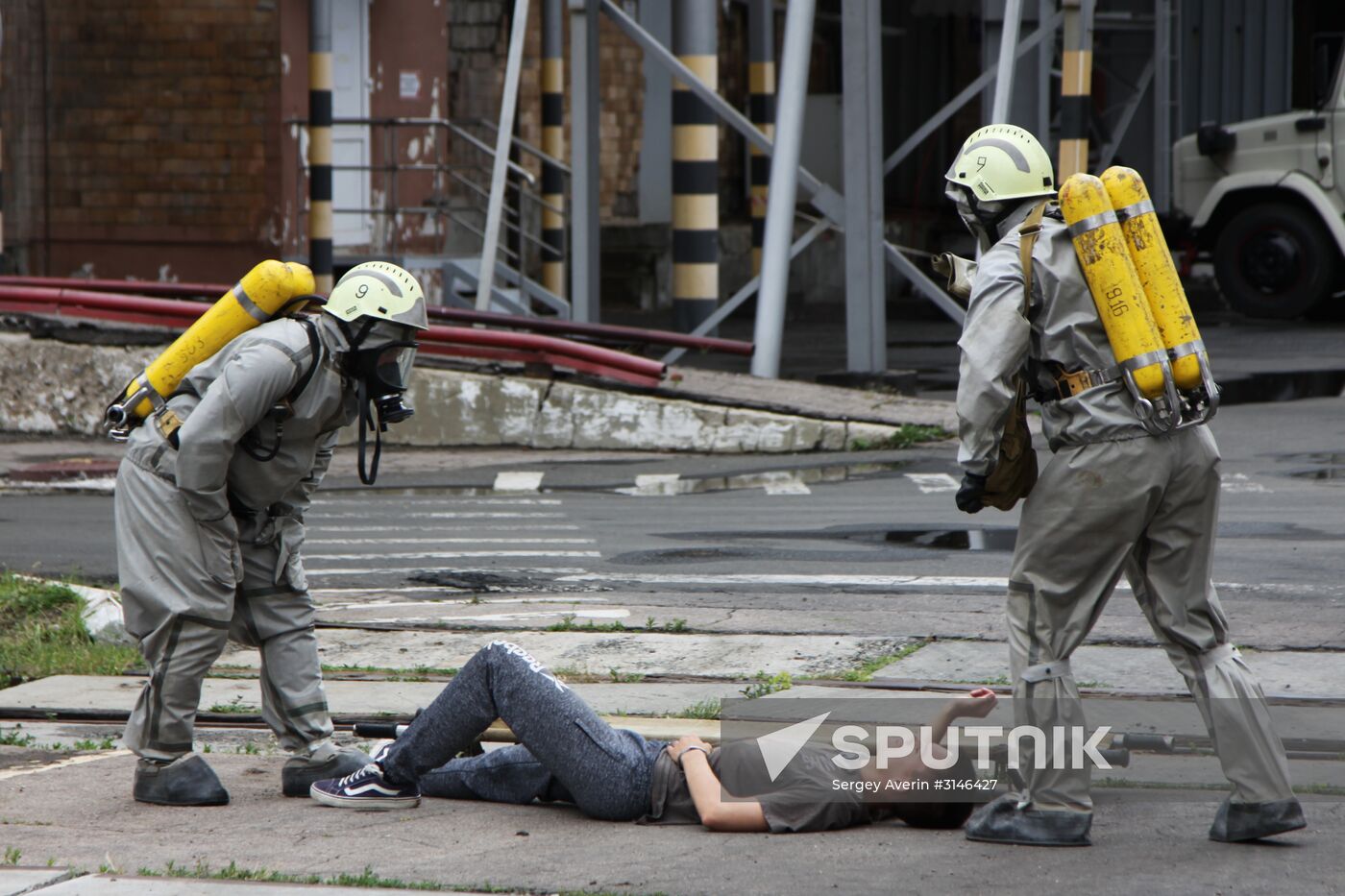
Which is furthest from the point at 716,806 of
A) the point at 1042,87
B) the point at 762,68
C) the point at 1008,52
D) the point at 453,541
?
the point at 762,68

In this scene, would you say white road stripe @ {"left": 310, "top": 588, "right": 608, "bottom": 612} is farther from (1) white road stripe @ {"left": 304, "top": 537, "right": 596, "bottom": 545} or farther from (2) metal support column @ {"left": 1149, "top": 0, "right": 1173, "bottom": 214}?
(2) metal support column @ {"left": 1149, "top": 0, "right": 1173, "bottom": 214}

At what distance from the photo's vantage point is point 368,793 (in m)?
5.05

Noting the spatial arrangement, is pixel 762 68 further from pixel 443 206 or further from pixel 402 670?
pixel 402 670

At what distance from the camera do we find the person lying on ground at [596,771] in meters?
4.74

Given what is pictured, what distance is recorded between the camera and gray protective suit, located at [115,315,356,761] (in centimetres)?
497

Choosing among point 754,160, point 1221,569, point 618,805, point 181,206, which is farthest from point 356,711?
point 754,160

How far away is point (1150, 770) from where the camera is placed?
538cm

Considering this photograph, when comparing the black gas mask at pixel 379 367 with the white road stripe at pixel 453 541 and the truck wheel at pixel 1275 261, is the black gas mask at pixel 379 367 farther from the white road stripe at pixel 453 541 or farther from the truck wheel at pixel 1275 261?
the truck wheel at pixel 1275 261

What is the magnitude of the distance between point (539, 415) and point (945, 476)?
3.14m

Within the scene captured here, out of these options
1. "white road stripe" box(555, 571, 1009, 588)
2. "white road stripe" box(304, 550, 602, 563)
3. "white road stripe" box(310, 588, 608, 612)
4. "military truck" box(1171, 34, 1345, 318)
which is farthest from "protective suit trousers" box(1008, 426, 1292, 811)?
"military truck" box(1171, 34, 1345, 318)

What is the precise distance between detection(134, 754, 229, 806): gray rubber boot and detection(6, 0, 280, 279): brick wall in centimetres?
1287

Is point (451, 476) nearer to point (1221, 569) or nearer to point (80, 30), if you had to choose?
point (1221, 569)

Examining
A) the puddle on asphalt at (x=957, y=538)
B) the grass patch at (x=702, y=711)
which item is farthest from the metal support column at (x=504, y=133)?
the grass patch at (x=702, y=711)

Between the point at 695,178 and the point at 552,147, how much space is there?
4.62 meters
